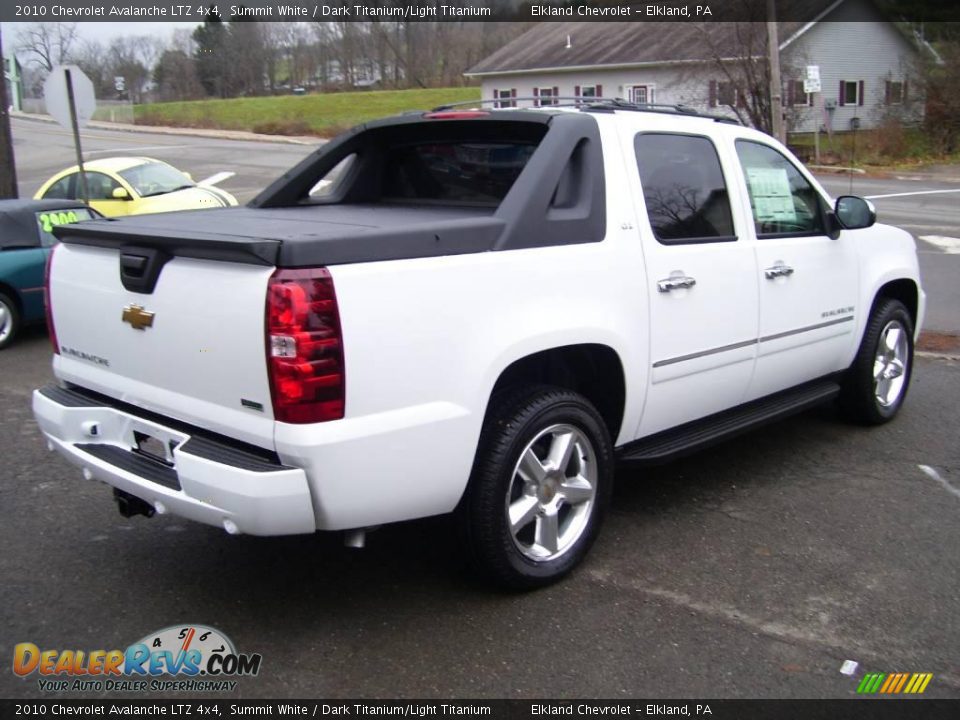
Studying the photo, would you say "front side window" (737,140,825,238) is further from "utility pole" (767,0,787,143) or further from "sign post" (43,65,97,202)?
"utility pole" (767,0,787,143)

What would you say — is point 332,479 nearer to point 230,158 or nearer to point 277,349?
point 277,349

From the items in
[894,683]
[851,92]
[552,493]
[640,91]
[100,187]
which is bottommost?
[894,683]

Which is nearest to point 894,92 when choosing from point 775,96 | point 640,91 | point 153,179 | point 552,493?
point 640,91

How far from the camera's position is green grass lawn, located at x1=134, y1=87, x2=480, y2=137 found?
50.2m

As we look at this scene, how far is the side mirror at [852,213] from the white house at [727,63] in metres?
29.7

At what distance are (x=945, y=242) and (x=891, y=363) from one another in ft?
34.2

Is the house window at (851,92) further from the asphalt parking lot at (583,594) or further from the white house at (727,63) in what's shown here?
the asphalt parking lot at (583,594)

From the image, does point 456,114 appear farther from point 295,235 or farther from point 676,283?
point 295,235

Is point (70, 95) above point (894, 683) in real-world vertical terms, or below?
above

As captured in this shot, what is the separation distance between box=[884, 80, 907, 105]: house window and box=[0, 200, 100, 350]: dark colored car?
127 ft

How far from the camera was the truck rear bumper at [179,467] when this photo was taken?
3.12 metres

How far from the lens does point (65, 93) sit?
12.3 meters

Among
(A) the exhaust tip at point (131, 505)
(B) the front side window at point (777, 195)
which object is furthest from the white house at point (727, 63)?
(A) the exhaust tip at point (131, 505)

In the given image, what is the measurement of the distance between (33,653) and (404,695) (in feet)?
4.51
